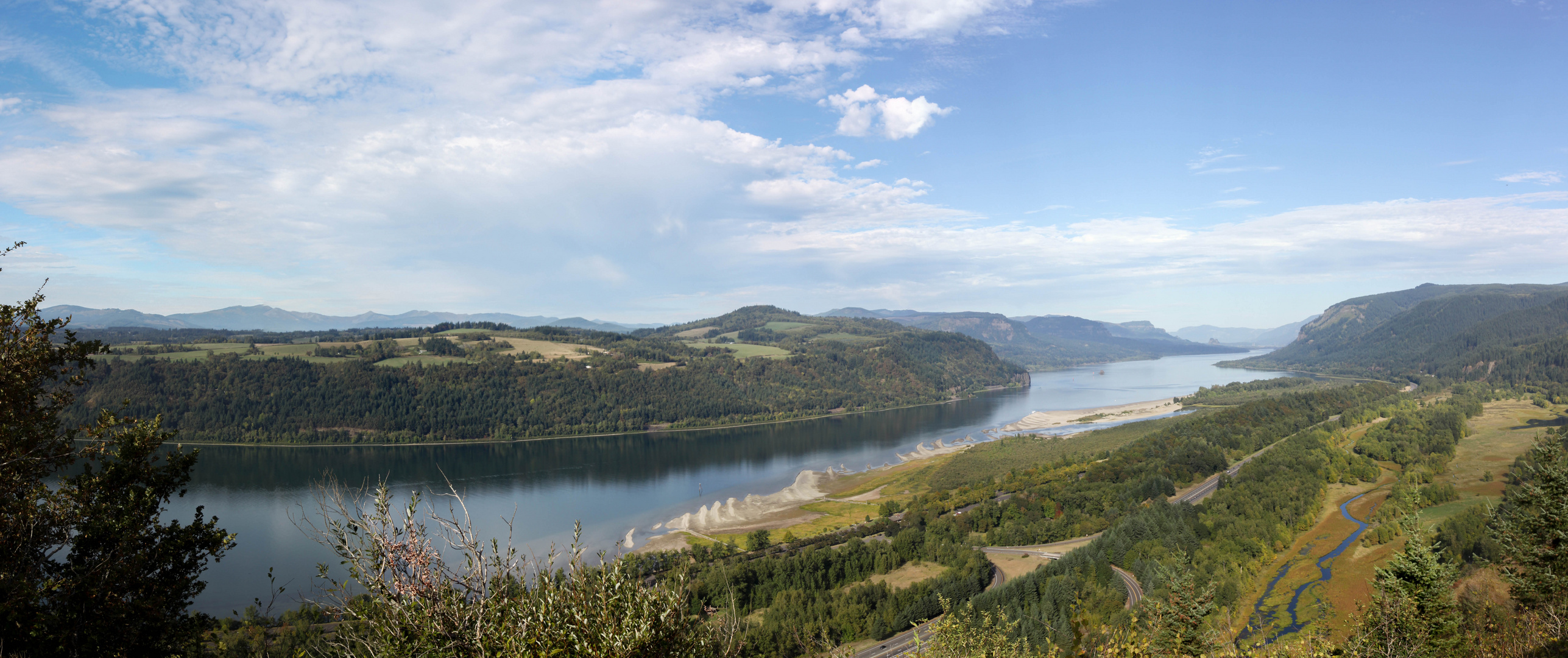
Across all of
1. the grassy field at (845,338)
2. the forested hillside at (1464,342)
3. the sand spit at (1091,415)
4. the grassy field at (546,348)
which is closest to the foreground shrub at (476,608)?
the sand spit at (1091,415)

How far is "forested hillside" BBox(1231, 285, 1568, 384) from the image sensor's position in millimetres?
92625

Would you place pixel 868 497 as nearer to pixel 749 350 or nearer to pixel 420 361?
pixel 420 361

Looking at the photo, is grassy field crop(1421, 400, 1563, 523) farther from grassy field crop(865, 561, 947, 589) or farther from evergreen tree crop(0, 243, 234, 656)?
evergreen tree crop(0, 243, 234, 656)

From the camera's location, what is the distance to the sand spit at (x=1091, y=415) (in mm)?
88438

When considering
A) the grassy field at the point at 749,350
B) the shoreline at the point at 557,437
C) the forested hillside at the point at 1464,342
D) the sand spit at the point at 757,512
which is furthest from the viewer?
the grassy field at the point at 749,350

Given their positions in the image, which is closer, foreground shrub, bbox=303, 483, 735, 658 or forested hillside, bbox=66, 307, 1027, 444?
foreground shrub, bbox=303, 483, 735, 658

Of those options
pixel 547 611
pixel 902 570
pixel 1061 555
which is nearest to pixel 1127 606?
pixel 1061 555

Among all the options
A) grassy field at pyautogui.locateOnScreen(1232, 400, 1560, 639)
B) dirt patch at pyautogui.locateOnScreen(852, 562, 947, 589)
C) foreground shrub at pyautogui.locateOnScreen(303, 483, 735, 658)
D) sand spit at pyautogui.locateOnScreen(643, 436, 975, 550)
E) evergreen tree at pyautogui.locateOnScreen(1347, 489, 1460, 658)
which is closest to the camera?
foreground shrub at pyautogui.locateOnScreen(303, 483, 735, 658)

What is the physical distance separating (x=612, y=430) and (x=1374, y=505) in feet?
257

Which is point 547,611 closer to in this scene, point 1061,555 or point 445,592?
point 445,592

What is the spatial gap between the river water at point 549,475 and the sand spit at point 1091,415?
3.55m

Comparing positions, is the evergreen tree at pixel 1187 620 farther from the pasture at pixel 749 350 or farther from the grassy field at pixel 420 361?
the pasture at pixel 749 350

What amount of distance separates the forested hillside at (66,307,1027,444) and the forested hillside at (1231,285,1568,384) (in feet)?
257

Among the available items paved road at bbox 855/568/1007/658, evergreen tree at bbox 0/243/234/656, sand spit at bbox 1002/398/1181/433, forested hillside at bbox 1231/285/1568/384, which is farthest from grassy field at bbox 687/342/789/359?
evergreen tree at bbox 0/243/234/656
